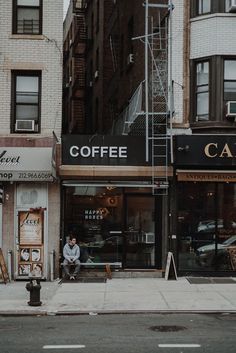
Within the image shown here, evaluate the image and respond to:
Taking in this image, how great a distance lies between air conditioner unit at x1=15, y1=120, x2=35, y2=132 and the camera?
58.5 feet

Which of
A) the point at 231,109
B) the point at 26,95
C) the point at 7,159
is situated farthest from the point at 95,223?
the point at 231,109

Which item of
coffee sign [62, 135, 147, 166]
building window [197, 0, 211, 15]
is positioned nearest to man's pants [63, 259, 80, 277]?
coffee sign [62, 135, 147, 166]

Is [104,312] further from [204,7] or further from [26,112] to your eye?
[204,7]

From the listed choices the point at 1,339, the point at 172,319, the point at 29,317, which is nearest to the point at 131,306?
the point at 172,319

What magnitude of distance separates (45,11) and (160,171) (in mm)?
5971

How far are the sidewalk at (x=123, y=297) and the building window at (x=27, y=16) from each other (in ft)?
25.1

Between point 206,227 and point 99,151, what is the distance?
13.0 ft

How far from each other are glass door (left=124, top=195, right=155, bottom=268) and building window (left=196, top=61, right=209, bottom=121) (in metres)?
2.98

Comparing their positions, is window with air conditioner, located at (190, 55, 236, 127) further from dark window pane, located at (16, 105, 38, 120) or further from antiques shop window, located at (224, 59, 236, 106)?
dark window pane, located at (16, 105, 38, 120)

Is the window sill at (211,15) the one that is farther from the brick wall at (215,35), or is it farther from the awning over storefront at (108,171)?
the awning over storefront at (108,171)

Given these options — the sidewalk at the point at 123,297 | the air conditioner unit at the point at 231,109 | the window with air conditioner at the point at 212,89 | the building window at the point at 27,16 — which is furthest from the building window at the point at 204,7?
the sidewalk at the point at 123,297

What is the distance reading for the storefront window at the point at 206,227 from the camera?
1812cm

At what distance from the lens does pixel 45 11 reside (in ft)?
59.8

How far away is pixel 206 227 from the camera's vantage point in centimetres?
1817
